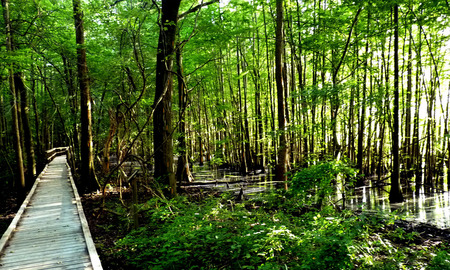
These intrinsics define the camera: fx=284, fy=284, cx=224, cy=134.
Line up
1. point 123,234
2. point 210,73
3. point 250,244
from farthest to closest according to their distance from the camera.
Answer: point 210,73, point 123,234, point 250,244

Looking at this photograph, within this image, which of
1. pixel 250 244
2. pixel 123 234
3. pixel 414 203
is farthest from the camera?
pixel 414 203

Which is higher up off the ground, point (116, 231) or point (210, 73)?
point (210, 73)

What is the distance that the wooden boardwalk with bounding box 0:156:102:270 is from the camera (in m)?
4.42

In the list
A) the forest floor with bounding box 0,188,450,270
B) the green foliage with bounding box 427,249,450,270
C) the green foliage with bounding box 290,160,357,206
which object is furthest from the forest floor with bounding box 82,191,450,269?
the green foliage with bounding box 427,249,450,270

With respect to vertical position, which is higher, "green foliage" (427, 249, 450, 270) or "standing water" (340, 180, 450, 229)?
"green foliage" (427, 249, 450, 270)

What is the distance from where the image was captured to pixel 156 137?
29.7 ft

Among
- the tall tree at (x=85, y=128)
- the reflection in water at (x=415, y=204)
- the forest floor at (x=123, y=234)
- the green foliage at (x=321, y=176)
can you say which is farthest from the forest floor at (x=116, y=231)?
the green foliage at (x=321, y=176)

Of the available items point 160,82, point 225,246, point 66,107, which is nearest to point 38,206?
point 160,82

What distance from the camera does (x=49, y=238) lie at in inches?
214

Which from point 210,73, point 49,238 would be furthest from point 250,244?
point 210,73

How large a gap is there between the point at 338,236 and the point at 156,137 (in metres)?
6.73

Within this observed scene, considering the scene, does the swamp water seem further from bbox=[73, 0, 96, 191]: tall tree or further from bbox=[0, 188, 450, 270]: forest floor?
bbox=[73, 0, 96, 191]: tall tree

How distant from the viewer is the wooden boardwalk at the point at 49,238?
4.42 meters

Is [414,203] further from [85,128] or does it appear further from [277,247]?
Answer: [85,128]
